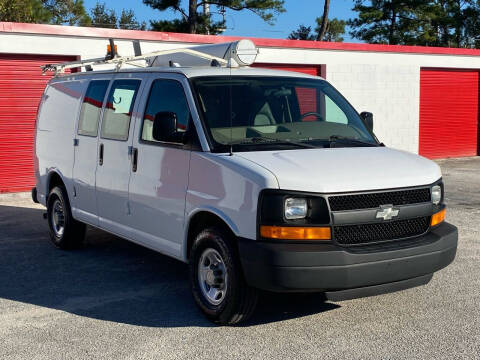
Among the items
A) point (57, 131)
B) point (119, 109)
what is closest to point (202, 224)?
point (119, 109)

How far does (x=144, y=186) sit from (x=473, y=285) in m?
3.19

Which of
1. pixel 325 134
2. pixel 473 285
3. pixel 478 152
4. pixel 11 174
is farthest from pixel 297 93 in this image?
pixel 478 152

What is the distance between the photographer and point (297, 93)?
640 centimetres

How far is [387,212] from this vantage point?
4.99 metres

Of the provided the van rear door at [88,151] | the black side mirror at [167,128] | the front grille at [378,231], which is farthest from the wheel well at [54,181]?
the front grille at [378,231]

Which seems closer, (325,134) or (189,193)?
(189,193)

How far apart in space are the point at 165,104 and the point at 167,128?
0.61m

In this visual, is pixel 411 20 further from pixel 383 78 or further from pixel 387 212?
pixel 387 212

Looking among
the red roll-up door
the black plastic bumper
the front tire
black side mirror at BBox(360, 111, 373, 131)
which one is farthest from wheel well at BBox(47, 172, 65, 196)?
the red roll-up door

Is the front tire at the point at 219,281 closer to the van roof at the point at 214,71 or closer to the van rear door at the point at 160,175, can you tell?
the van rear door at the point at 160,175

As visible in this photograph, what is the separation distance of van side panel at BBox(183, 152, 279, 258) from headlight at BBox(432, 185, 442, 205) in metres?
1.42

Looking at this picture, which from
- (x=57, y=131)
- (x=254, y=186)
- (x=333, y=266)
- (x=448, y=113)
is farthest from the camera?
(x=448, y=113)

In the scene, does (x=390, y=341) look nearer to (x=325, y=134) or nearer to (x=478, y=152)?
(x=325, y=134)

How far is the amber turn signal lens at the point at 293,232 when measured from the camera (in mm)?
4762
